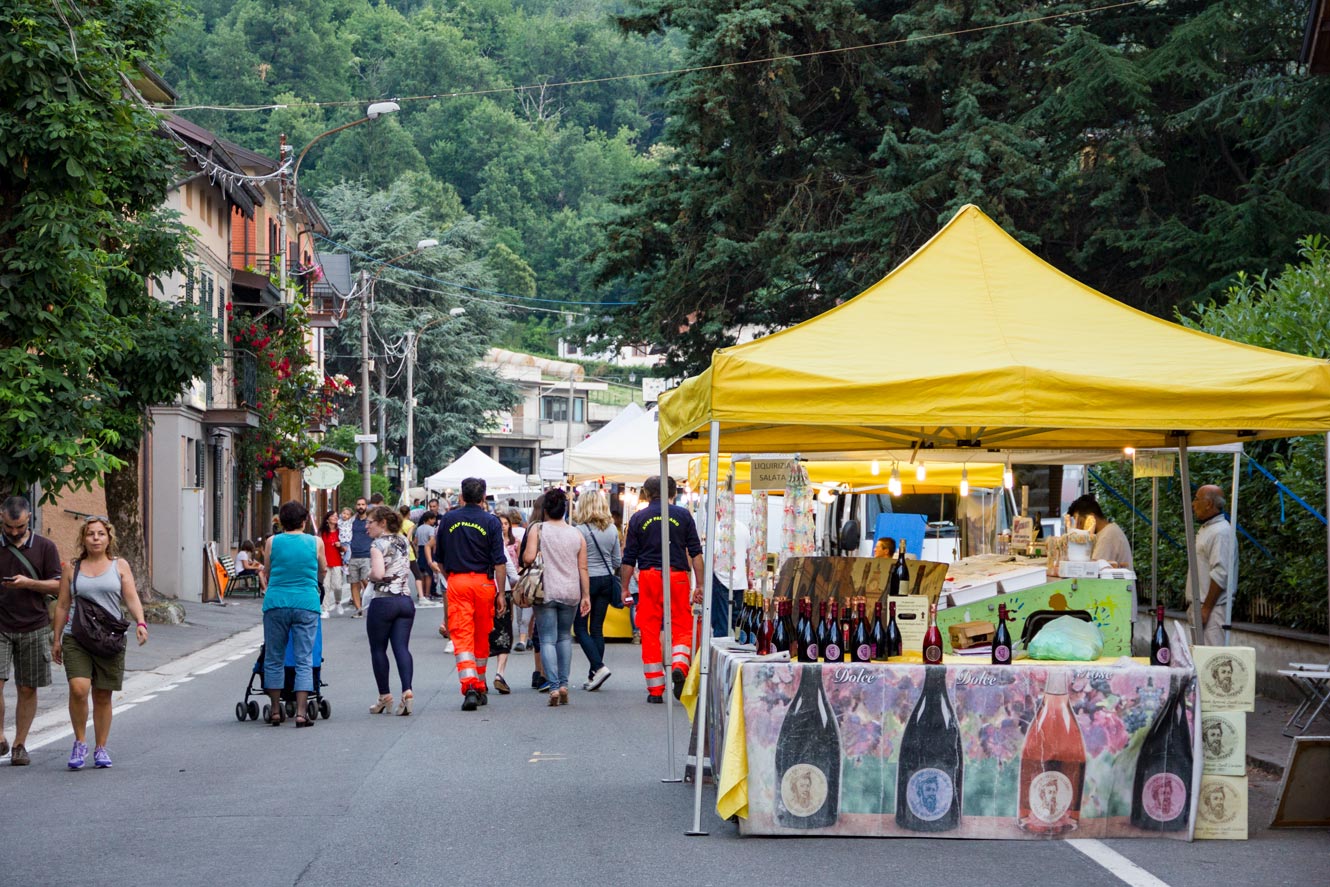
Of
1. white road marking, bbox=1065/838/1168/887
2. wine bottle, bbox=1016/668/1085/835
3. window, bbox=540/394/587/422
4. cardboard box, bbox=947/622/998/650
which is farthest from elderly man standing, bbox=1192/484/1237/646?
window, bbox=540/394/587/422

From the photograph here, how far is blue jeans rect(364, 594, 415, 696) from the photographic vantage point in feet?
46.0

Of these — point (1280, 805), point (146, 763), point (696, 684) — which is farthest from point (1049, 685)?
point (146, 763)

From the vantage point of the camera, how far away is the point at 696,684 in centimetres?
1067

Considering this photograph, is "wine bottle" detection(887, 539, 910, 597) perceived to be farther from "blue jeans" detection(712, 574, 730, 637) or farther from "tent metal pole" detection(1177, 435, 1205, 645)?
"blue jeans" detection(712, 574, 730, 637)

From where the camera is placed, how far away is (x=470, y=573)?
14289mm

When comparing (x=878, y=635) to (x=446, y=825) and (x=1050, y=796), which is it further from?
(x=446, y=825)

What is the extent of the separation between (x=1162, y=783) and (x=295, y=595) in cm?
715

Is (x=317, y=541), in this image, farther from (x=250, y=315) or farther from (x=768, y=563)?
(x=250, y=315)

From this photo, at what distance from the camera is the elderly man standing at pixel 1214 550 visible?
12.6 m

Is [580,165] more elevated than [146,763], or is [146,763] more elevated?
[580,165]

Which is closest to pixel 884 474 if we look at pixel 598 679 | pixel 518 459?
pixel 598 679

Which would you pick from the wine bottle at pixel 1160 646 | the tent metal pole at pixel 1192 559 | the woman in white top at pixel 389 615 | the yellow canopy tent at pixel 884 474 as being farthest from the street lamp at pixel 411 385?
the wine bottle at pixel 1160 646

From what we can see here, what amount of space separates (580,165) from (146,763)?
284ft

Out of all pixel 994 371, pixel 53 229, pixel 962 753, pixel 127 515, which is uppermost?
pixel 53 229
